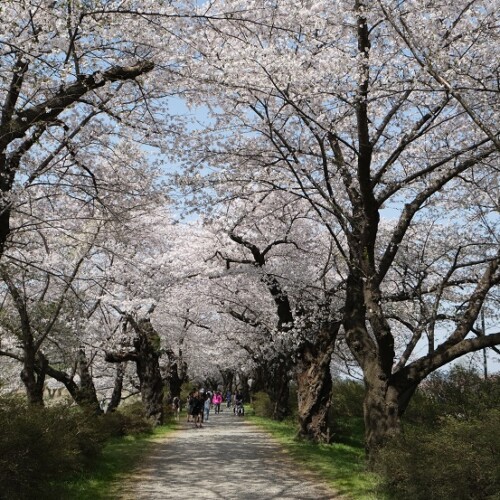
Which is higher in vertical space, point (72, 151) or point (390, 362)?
point (72, 151)

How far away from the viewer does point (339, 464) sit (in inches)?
488

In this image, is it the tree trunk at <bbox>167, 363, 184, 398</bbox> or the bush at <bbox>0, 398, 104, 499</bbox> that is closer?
the bush at <bbox>0, 398, 104, 499</bbox>

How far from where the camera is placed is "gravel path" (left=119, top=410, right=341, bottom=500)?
9.11 metres

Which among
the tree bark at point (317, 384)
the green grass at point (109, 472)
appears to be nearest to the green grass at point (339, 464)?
the tree bark at point (317, 384)

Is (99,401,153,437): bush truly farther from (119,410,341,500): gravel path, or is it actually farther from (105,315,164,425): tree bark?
(119,410,341,500): gravel path

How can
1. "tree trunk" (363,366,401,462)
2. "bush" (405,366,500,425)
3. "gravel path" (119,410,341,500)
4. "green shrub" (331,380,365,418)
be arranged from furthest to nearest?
1. "green shrub" (331,380,365,418)
2. "bush" (405,366,500,425)
3. "tree trunk" (363,366,401,462)
4. "gravel path" (119,410,341,500)

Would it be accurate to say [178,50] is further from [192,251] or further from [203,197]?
[192,251]

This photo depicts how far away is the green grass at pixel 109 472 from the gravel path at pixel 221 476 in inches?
11.0

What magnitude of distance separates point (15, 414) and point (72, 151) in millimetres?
4875

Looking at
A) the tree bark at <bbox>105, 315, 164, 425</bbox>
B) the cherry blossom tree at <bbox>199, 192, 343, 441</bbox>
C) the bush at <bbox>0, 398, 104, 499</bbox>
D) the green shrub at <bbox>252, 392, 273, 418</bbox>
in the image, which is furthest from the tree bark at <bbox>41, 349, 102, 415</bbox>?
the green shrub at <bbox>252, 392, 273, 418</bbox>

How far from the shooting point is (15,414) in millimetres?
8062

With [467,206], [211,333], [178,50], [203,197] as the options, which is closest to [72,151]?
[178,50]

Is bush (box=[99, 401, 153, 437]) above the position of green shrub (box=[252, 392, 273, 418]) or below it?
below

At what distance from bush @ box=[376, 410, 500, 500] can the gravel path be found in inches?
56.2
